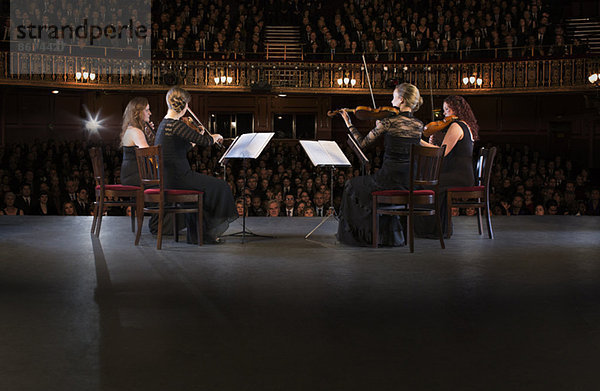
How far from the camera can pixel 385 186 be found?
4.71 metres

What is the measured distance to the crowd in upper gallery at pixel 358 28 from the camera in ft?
47.6

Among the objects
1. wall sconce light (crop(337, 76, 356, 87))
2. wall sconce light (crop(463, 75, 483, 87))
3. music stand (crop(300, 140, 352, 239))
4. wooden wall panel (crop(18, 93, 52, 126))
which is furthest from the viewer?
wooden wall panel (crop(18, 93, 52, 126))

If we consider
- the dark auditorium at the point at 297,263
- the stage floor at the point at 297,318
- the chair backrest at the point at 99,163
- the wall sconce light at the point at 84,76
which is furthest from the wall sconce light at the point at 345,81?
the stage floor at the point at 297,318

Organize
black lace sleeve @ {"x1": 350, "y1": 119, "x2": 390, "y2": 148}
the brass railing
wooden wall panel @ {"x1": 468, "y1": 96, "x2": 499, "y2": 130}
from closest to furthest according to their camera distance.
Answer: black lace sleeve @ {"x1": 350, "y1": 119, "x2": 390, "y2": 148}
the brass railing
wooden wall panel @ {"x1": 468, "y1": 96, "x2": 499, "y2": 130}

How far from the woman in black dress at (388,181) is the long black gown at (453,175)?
0.47 m

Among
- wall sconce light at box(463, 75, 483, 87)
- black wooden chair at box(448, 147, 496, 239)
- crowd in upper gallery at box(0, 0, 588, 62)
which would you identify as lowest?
black wooden chair at box(448, 147, 496, 239)

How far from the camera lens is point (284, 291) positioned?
3035 millimetres

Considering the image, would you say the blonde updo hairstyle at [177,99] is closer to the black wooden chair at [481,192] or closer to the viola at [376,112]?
the viola at [376,112]

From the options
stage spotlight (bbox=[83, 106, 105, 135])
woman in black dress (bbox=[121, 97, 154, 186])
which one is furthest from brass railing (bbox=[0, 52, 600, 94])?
woman in black dress (bbox=[121, 97, 154, 186])

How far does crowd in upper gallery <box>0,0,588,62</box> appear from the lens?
1452 cm

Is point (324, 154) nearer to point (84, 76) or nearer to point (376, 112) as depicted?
point (376, 112)

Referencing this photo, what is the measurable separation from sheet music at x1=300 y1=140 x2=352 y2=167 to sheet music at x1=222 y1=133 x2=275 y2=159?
0.36m

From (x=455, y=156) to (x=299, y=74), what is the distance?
384 inches

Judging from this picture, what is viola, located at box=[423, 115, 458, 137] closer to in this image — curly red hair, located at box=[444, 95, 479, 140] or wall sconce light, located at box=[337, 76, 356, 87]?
curly red hair, located at box=[444, 95, 479, 140]
